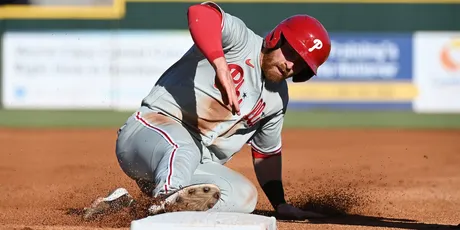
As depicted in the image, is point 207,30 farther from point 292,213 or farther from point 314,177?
point 314,177

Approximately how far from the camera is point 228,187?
438 cm

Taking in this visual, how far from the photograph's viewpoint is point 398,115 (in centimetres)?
1438

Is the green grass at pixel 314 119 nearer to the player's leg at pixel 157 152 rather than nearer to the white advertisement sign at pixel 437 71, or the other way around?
the white advertisement sign at pixel 437 71

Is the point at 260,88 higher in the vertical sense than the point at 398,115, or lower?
higher

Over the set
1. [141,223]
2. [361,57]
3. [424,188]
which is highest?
[141,223]

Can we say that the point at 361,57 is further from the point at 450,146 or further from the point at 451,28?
the point at 450,146

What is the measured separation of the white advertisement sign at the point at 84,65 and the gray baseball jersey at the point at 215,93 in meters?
9.32

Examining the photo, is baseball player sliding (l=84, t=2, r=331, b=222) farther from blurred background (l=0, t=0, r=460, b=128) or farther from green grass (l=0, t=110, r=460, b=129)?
green grass (l=0, t=110, r=460, b=129)

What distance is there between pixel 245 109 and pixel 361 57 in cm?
993

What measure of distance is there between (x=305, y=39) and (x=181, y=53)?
9.84 meters

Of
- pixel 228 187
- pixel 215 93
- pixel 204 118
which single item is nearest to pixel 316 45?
pixel 215 93

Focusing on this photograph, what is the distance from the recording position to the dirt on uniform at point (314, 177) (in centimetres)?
514

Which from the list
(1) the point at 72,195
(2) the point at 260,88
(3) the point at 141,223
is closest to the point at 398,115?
(1) the point at 72,195

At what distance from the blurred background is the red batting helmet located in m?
9.60
